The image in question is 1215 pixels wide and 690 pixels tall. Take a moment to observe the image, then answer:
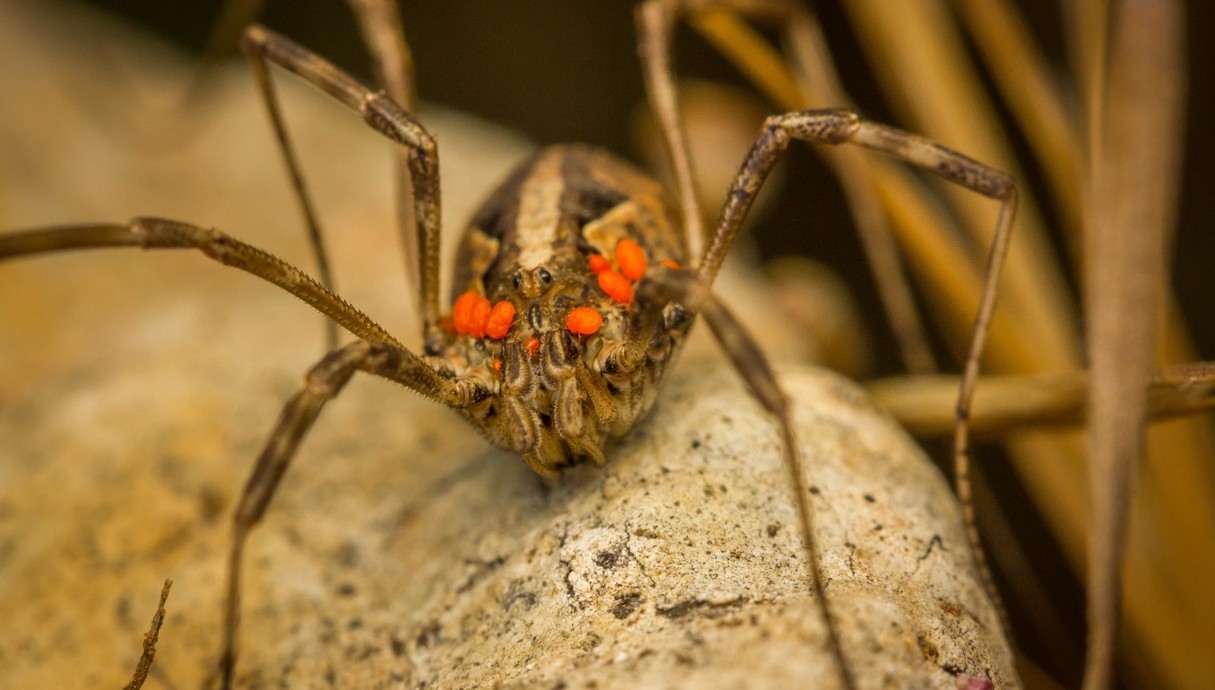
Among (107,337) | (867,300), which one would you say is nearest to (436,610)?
(107,337)

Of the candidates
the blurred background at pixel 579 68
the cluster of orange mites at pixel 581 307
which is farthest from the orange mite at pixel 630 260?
the blurred background at pixel 579 68

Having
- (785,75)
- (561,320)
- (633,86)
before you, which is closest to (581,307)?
(561,320)

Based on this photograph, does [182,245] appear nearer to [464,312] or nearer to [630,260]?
[464,312]

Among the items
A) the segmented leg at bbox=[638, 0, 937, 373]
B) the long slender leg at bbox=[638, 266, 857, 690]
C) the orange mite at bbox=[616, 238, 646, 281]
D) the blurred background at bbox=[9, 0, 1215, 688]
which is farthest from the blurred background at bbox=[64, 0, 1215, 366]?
the long slender leg at bbox=[638, 266, 857, 690]

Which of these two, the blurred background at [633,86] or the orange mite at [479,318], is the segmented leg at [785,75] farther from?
the orange mite at [479,318]

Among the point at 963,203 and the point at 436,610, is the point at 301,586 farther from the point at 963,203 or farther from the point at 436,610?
the point at 963,203

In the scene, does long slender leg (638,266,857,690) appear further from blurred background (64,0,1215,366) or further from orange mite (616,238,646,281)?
blurred background (64,0,1215,366)

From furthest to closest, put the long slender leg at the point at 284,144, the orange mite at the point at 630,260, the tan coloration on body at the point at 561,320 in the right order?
the long slender leg at the point at 284,144
the orange mite at the point at 630,260
the tan coloration on body at the point at 561,320
